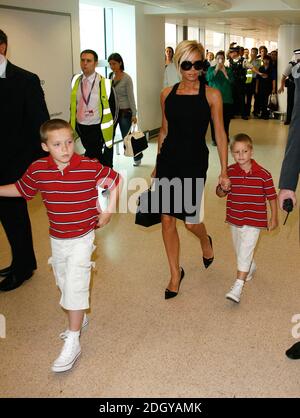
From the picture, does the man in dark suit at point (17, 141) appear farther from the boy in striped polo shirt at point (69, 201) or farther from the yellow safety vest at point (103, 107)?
the yellow safety vest at point (103, 107)

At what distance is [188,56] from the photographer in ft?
9.71

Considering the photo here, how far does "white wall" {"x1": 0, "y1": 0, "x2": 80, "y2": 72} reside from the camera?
19.3 ft

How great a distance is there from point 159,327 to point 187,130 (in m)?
1.21

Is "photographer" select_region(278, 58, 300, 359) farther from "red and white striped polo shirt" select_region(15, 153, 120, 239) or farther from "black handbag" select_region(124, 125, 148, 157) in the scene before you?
"black handbag" select_region(124, 125, 148, 157)

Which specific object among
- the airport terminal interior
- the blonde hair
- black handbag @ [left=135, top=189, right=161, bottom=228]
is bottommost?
the airport terminal interior

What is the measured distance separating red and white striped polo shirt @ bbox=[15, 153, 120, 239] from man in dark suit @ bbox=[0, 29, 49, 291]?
918mm

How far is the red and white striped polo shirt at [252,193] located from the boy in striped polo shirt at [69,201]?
1.00 m

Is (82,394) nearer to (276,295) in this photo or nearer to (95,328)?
(95,328)

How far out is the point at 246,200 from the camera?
3.16 meters

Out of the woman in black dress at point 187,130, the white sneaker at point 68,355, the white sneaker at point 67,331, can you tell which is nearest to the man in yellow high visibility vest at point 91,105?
the woman in black dress at point 187,130

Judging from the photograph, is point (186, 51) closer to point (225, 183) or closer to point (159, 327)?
point (225, 183)

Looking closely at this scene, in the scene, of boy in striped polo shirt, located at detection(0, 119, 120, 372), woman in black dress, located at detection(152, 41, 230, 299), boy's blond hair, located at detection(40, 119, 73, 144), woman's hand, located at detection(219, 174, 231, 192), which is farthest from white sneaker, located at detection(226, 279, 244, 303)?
boy's blond hair, located at detection(40, 119, 73, 144)

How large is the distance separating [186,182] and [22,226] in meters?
1.23

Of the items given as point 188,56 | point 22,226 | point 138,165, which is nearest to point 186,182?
point 188,56
